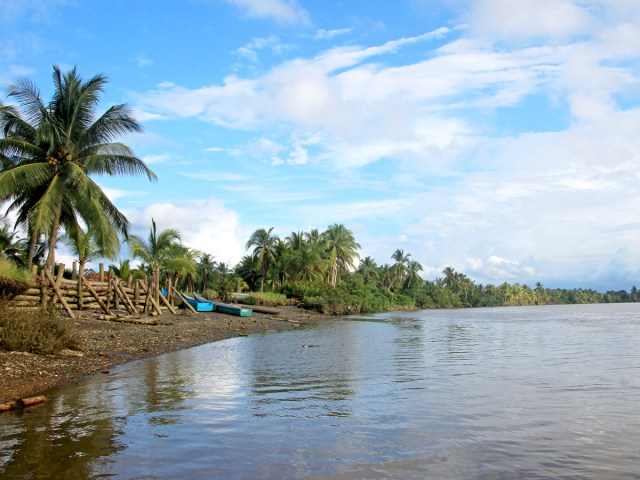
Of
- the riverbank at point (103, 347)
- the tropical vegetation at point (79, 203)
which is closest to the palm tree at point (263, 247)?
the tropical vegetation at point (79, 203)

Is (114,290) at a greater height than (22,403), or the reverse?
(114,290)

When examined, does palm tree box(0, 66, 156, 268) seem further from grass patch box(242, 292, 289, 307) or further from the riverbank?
grass patch box(242, 292, 289, 307)

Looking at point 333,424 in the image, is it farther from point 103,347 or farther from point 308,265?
point 308,265

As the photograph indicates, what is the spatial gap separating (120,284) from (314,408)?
18.1 meters

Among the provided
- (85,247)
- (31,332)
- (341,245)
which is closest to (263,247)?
(341,245)

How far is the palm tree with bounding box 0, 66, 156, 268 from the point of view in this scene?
1977 centimetres

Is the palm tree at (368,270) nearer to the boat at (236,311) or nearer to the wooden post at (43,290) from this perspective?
the boat at (236,311)

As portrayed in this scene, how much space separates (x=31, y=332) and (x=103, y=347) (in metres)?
3.53

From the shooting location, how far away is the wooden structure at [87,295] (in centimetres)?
1847

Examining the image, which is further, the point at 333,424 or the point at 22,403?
the point at 22,403

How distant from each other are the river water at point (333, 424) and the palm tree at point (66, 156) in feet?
31.9

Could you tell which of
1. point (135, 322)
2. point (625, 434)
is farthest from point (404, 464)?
point (135, 322)

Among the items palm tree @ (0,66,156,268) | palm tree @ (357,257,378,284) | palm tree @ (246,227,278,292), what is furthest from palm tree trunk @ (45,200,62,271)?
palm tree @ (357,257,378,284)

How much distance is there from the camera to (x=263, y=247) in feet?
182
